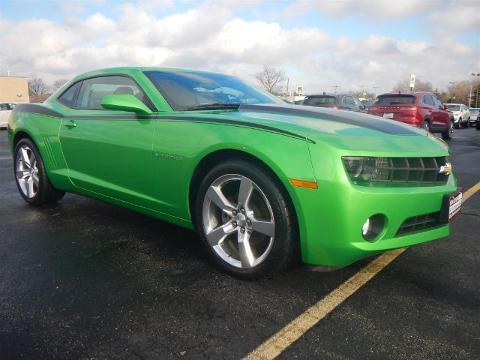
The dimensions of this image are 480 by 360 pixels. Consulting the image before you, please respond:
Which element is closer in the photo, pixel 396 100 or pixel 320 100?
pixel 396 100

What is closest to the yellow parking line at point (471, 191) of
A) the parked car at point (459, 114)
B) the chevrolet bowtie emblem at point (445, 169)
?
the chevrolet bowtie emblem at point (445, 169)

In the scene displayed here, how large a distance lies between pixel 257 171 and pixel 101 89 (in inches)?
79.8

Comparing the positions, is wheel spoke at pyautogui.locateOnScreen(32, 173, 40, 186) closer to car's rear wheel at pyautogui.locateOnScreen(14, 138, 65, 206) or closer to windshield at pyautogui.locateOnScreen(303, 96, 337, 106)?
car's rear wheel at pyautogui.locateOnScreen(14, 138, 65, 206)

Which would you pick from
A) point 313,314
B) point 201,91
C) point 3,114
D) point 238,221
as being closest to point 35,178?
point 201,91

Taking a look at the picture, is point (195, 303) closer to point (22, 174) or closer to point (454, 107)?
point (22, 174)

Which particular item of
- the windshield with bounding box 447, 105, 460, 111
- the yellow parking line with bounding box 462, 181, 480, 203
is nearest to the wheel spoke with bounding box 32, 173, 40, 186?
the yellow parking line with bounding box 462, 181, 480, 203

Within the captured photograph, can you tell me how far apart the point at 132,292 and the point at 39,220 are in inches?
77.6

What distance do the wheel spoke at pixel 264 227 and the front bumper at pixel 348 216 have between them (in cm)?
19

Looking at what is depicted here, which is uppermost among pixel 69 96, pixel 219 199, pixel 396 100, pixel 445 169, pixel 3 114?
pixel 396 100

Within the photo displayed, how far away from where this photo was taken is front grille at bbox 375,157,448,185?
237cm

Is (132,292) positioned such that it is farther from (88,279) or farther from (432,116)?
(432,116)

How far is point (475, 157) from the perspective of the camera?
934 centimetres

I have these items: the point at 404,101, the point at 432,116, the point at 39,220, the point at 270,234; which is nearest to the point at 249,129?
the point at 270,234

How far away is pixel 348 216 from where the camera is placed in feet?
7.29
